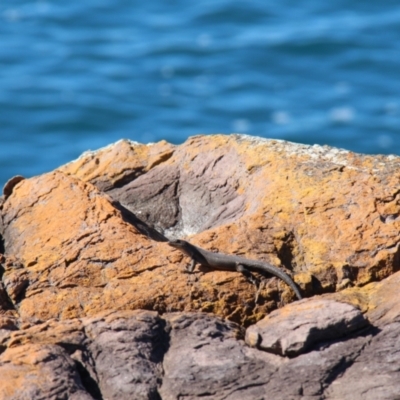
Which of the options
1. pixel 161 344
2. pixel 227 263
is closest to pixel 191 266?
pixel 227 263

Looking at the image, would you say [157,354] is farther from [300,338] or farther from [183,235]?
[183,235]

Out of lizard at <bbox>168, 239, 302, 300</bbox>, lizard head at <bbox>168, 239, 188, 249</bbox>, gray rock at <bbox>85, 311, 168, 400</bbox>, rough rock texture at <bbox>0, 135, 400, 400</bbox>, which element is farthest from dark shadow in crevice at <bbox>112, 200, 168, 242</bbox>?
gray rock at <bbox>85, 311, 168, 400</bbox>

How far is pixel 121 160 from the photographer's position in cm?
651

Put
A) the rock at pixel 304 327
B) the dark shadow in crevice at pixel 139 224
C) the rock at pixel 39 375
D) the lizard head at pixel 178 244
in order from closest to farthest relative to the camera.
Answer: the rock at pixel 39 375
the rock at pixel 304 327
the lizard head at pixel 178 244
the dark shadow in crevice at pixel 139 224

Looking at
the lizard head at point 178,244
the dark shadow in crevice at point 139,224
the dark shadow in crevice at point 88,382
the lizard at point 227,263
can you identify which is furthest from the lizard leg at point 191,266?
the dark shadow in crevice at point 88,382

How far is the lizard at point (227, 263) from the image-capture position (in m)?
5.02

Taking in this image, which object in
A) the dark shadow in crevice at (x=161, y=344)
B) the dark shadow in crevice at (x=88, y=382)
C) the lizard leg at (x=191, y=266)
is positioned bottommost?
the dark shadow in crevice at (x=88, y=382)

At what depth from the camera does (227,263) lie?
5121mm

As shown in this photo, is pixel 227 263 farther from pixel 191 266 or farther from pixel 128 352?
pixel 128 352

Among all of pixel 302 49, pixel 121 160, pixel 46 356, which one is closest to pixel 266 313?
pixel 46 356

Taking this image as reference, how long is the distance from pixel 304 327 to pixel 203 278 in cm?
72

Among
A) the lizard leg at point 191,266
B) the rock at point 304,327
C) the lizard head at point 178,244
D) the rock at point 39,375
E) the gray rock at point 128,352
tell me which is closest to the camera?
the rock at point 39,375

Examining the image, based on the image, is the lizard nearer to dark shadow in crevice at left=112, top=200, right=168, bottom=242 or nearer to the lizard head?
the lizard head

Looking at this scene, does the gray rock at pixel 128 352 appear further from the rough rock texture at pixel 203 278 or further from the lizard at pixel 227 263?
the lizard at pixel 227 263
